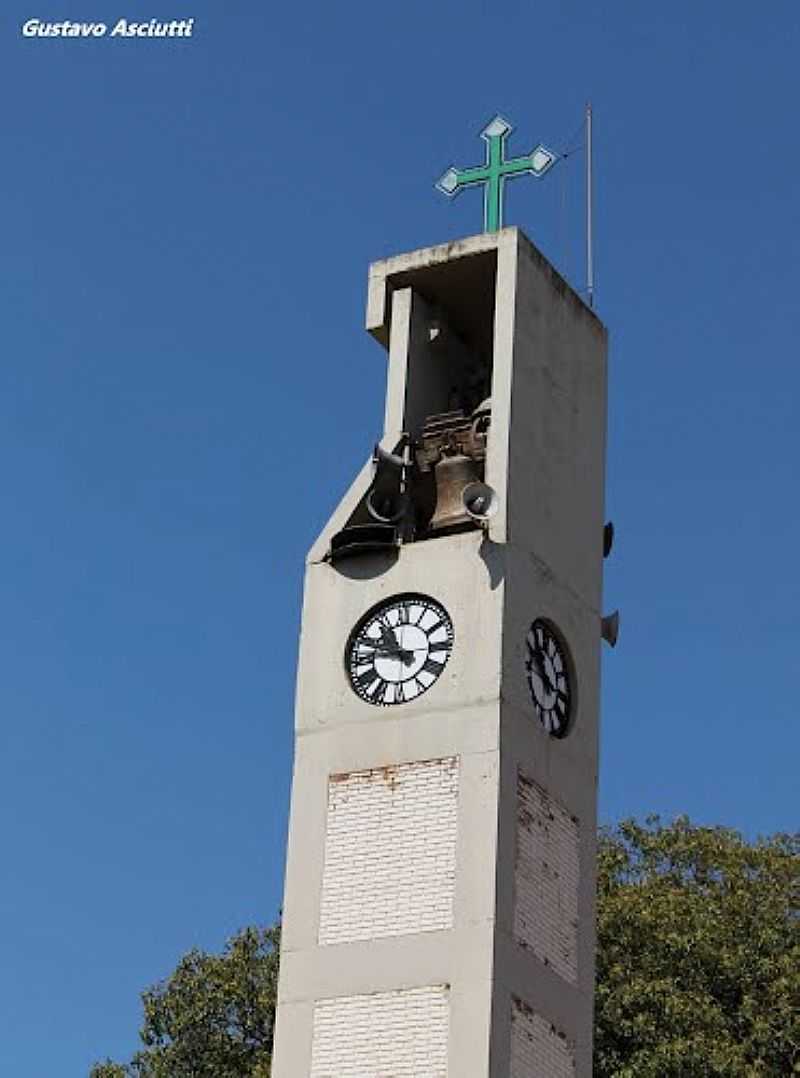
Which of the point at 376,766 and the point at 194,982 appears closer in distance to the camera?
the point at 376,766

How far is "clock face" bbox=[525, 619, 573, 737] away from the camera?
32844 millimetres

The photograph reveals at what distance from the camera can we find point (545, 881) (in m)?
32.0

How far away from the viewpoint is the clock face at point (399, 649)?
107 feet

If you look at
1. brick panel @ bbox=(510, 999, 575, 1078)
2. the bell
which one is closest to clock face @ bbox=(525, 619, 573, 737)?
the bell

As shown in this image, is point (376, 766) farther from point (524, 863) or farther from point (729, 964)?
point (729, 964)

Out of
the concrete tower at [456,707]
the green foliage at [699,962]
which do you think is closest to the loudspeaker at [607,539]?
the concrete tower at [456,707]

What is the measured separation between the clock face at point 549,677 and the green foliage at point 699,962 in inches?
436

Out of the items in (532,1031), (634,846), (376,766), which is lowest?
(532,1031)

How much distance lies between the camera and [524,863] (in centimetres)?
3167

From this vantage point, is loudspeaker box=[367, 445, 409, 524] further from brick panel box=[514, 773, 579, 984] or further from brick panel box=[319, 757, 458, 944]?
brick panel box=[514, 773, 579, 984]

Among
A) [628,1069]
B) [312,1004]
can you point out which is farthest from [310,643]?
[628,1069]

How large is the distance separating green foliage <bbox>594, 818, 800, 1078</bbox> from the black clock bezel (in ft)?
36.0

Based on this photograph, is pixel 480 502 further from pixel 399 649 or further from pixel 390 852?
pixel 390 852

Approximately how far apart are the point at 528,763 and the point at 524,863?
3.99ft
